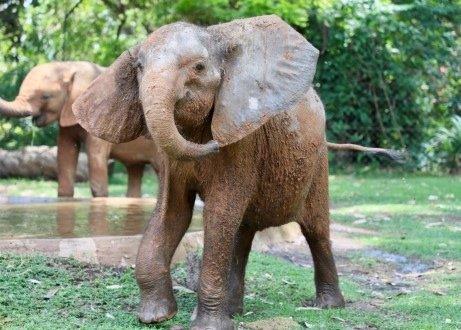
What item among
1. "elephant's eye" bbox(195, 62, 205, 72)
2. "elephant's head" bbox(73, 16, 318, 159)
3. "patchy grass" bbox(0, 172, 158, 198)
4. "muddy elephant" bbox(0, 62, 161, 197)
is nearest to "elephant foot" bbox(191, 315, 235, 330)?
"elephant's head" bbox(73, 16, 318, 159)

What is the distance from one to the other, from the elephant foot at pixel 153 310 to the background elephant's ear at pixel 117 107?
102 centimetres

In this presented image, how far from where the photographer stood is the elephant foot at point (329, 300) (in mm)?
6766

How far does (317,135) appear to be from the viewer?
6332mm

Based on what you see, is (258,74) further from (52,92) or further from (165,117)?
(52,92)

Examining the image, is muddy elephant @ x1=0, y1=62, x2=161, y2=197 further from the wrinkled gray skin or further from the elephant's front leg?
the elephant's front leg

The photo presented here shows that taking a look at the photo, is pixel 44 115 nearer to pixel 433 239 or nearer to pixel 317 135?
pixel 433 239

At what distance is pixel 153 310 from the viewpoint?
5.62 metres

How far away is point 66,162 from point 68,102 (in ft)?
2.74

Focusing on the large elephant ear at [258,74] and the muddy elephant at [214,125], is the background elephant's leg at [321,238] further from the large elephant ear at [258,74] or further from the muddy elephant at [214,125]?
the large elephant ear at [258,74]

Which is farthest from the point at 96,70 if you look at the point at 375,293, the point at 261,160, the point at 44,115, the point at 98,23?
the point at 98,23

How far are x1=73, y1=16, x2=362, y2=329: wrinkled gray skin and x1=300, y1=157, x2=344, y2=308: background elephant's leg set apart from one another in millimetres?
568

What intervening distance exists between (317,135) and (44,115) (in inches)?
250

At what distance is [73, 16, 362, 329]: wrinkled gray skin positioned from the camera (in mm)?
5254

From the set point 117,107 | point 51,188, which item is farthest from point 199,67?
point 51,188
